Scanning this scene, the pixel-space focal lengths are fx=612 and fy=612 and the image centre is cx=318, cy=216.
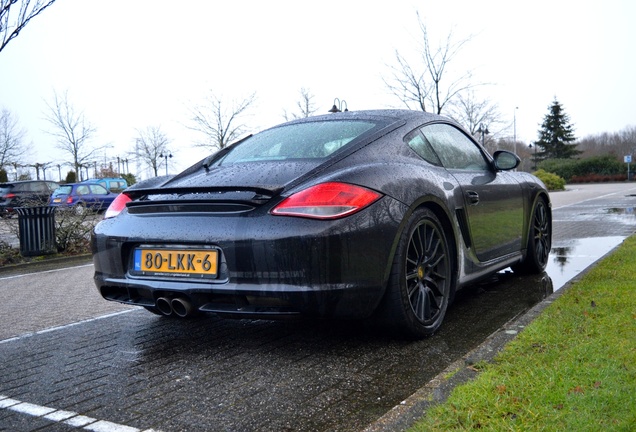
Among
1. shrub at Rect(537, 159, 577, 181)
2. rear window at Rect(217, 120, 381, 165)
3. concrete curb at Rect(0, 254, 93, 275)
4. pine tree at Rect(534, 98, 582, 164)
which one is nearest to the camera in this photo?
rear window at Rect(217, 120, 381, 165)

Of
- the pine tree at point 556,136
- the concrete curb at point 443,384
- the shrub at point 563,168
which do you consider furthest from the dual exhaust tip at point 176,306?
the pine tree at point 556,136

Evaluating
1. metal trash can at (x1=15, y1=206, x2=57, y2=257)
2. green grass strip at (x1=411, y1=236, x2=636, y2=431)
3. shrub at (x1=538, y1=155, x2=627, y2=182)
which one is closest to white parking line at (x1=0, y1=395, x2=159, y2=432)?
green grass strip at (x1=411, y1=236, x2=636, y2=431)

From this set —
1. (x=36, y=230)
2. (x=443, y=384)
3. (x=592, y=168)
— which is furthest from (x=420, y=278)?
(x=592, y=168)

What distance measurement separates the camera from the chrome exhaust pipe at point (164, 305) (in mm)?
3361

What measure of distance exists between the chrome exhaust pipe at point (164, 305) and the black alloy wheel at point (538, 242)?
11.5ft

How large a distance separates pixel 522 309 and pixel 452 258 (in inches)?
35.2

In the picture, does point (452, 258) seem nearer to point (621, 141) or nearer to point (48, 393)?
point (48, 393)

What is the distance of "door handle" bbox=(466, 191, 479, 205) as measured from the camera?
14.1 feet

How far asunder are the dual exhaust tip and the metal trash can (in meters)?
7.78

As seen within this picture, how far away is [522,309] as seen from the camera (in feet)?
14.7

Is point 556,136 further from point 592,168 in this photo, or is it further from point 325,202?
point 325,202

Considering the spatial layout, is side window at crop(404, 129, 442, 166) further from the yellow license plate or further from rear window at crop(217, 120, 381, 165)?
the yellow license plate

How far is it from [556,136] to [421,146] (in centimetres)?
7641

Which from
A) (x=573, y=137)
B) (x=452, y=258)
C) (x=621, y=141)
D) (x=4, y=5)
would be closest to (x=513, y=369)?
(x=452, y=258)
